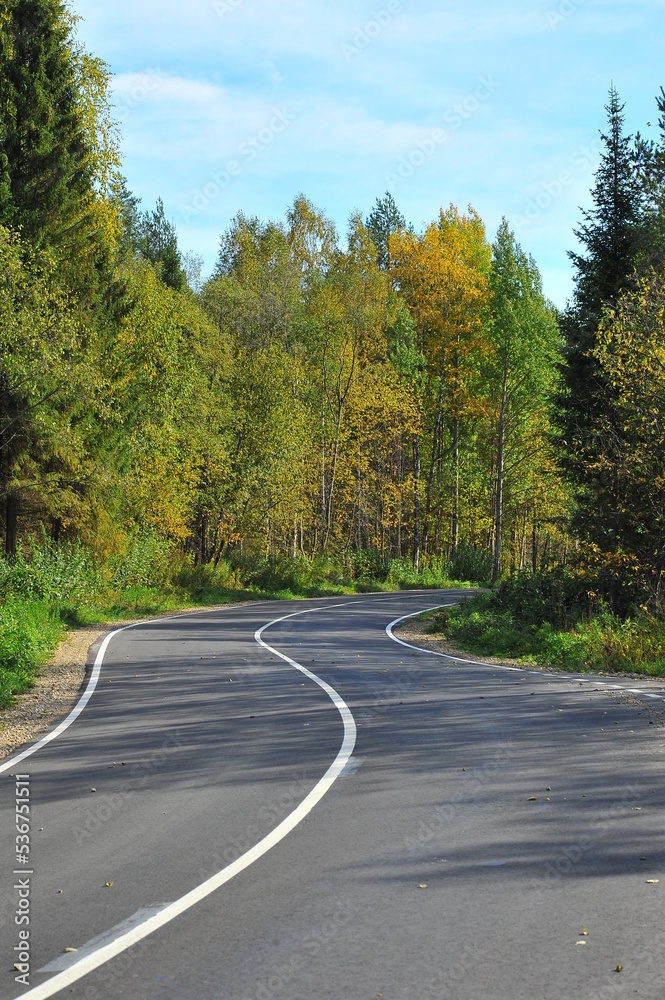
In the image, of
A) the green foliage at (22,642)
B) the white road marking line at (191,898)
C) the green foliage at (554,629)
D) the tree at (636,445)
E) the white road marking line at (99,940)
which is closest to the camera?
the white road marking line at (191,898)

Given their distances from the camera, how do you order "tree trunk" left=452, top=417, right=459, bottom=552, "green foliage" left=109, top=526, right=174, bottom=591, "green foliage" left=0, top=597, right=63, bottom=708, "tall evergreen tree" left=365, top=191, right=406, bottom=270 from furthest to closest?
"tall evergreen tree" left=365, top=191, right=406, bottom=270 → "tree trunk" left=452, top=417, right=459, bottom=552 → "green foliage" left=109, top=526, right=174, bottom=591 → "green foliage" left=0, top=597, right=63, bottom=708

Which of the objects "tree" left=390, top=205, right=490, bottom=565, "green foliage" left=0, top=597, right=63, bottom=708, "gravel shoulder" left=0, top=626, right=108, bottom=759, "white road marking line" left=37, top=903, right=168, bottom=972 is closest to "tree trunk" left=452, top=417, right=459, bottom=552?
"tree" left=390, top=205, right=490, bottom=565

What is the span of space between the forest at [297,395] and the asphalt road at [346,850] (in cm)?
576

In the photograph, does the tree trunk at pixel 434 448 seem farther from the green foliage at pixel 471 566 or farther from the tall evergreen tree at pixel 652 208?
the tall evergreen tree at pixel 652 208

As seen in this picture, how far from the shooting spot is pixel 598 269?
25.3 m

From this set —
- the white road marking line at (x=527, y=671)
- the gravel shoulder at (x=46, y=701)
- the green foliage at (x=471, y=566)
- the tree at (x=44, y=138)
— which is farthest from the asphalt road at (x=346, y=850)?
the green foliage at (x=471, y=566)

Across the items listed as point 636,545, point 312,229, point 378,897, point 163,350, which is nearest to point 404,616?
point 636,545

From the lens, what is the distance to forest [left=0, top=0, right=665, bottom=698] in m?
21.3

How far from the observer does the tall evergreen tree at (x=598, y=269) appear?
2427 centimetres

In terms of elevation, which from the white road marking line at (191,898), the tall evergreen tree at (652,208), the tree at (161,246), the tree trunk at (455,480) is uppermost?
the tree at (161,246)

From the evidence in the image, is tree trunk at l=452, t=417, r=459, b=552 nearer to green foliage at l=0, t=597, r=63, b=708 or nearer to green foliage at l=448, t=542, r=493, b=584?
green foliage at l=448, t=542, r=493, b=584

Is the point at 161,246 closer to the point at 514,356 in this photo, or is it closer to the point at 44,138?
the point at 514,356

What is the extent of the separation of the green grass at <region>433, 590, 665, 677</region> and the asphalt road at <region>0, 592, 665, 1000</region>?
4.84m

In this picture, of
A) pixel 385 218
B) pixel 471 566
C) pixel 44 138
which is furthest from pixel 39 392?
pixel 385 218
